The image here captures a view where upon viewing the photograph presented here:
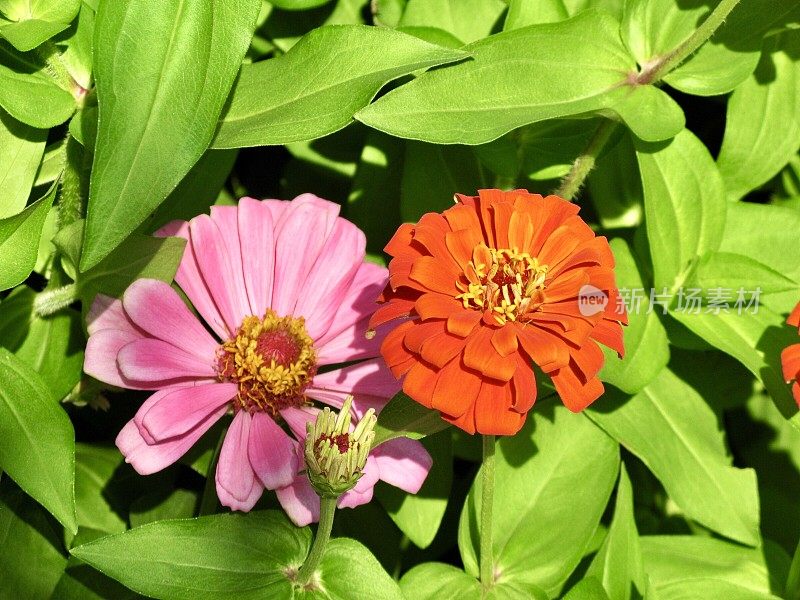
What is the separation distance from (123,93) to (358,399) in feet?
1.11

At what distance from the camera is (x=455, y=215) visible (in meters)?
0.77

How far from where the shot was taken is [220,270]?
91 centimetres

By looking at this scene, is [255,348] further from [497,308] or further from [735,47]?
[735,47]

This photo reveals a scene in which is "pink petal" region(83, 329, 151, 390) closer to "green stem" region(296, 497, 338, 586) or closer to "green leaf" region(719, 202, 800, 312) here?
"green stem" region(296, 497, 338, 586)

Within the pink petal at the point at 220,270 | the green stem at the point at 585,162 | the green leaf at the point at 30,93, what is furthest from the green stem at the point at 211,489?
the green stem at the point at 585,162

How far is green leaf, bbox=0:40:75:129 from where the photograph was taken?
0.87 meters

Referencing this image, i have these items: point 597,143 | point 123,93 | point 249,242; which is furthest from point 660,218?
point 123,93

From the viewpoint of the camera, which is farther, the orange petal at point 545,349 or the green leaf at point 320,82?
the green leaf at point 320,82

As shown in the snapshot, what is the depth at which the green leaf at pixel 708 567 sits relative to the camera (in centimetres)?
103

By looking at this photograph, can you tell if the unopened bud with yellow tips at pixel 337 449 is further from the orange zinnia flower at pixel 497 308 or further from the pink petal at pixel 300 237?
the pink petal at pixel 300 237

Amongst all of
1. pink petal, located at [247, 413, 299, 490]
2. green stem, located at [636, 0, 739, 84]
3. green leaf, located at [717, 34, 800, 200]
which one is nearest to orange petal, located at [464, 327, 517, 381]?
pink petal, located at [247, 413, 299, 490]

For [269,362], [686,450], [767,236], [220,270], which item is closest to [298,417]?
[269,362]

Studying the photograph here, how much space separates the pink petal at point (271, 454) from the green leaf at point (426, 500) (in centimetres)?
18

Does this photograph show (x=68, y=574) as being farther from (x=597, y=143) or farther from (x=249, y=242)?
(x=597, y=143)
